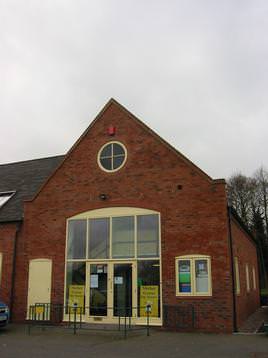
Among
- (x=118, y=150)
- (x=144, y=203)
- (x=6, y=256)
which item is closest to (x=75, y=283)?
(x=6, y=256)

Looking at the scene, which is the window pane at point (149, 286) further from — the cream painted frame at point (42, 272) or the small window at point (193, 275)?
the cream painted frame at point (42, 272)

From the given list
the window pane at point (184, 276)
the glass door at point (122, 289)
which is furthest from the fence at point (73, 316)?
the window pane at point (184, 276)

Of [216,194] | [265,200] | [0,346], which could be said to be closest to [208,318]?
[216,194]

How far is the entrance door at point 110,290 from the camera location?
15.2 m

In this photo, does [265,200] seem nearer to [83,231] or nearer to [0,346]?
[83,231]

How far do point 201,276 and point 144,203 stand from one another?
3.39m

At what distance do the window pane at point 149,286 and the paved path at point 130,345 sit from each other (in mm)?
1041

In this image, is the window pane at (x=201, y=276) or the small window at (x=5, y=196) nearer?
the window pane at (x=201, y=276)

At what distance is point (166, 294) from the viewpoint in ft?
48.3

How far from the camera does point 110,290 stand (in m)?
15.5

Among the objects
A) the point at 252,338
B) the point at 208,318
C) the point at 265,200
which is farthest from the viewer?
the point at 265,200

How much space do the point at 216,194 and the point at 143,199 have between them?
2.77m

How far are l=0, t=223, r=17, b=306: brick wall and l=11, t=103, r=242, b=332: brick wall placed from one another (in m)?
0.42

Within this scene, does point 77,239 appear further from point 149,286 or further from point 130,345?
point 130,345
